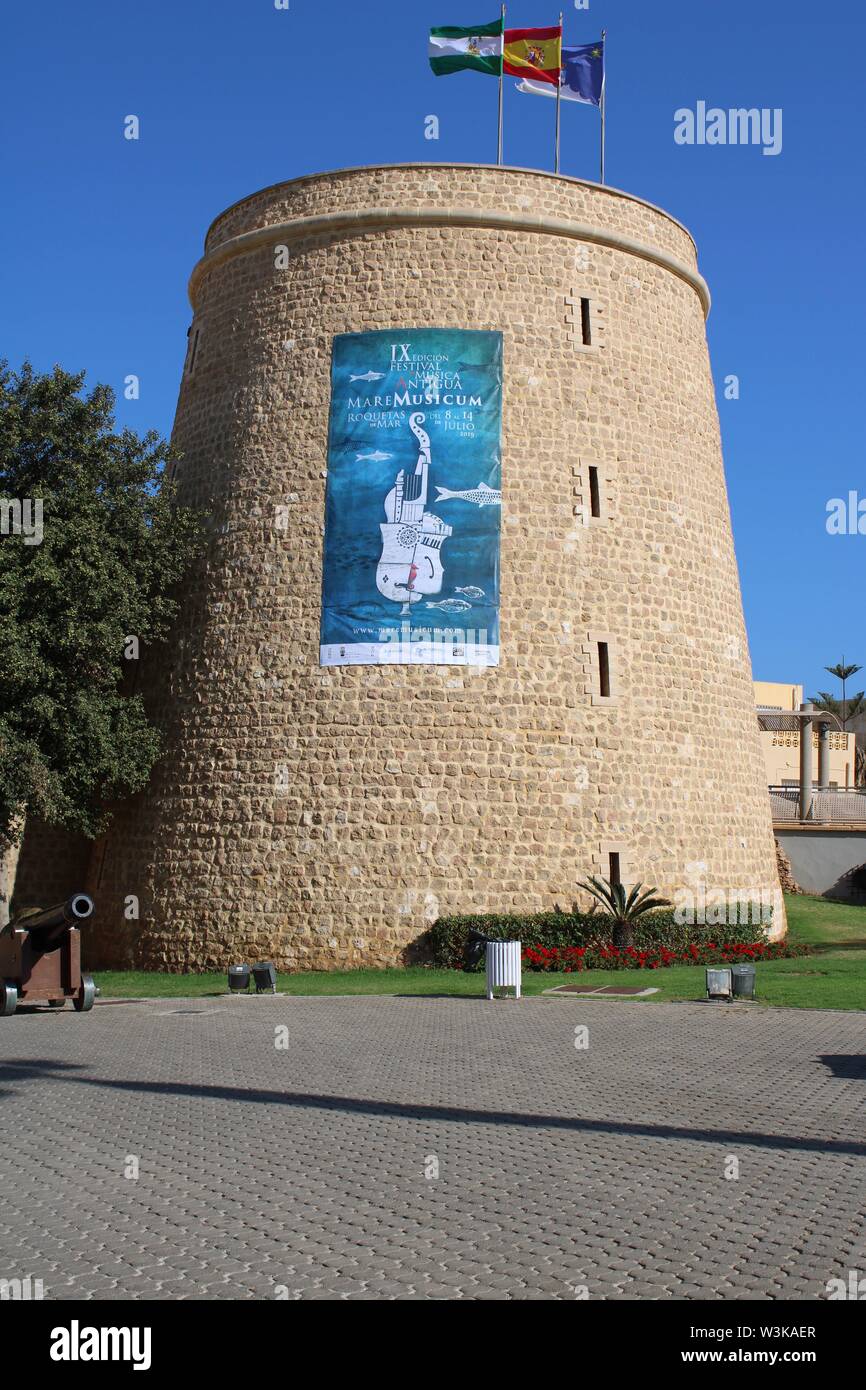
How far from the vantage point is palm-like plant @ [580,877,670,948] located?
69.5 feet

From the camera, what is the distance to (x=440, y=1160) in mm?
8172

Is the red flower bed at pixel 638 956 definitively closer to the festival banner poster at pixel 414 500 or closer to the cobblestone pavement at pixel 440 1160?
the festival banner poster at pixel 414 500

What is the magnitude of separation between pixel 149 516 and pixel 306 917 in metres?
8.03

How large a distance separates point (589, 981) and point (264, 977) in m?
4.84

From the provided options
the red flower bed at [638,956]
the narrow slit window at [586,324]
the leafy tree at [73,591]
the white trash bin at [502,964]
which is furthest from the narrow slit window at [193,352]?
the white trash bin at [502,964]

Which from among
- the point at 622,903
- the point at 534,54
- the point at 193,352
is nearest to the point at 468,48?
the point at 534,54

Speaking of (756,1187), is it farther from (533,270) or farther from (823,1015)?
(533,270)

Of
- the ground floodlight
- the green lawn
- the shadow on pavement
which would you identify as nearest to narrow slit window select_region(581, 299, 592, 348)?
the green lawn

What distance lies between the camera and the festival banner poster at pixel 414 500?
22.0m

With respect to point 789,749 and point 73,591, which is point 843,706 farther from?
point 73,591

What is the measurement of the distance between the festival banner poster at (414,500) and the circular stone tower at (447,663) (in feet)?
1.11

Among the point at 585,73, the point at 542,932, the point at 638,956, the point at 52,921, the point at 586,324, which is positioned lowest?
the point at 638,956
